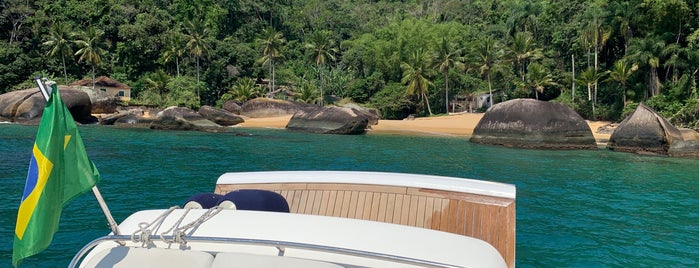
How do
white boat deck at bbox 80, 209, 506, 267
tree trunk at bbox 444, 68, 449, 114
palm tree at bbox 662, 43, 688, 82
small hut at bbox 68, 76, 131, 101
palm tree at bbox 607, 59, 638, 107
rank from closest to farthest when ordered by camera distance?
white boat deck at bbox 80, 209, 506, 267 < palm tree at bbox 662, 43, 688, 82 < palm tree at bbox 607, 59, 638, 107 < tree trunk at bbox 444, 68, 449, 114 < small hut at bbox 68, 76, 131, 101

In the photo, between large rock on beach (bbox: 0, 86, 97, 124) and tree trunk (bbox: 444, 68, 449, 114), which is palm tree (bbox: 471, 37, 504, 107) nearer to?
tree trunk (bbox: 444, 68, 449, 114)

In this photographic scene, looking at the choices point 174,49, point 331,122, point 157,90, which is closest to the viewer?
point 331,122

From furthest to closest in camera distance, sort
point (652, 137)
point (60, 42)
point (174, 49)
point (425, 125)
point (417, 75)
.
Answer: point (174, 49)
point (417, 75)
point (60, 42)
point (425, 125)
point (652, 137)

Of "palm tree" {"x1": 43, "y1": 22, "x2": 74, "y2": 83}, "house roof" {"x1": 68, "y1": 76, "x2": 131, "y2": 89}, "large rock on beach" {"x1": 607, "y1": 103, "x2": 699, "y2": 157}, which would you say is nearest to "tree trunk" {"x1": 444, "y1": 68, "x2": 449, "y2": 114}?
"large rock on beach" {"x1": 607, "y1": 103, "x2": 699, "y2": 157}

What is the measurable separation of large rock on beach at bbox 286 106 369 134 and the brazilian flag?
35720 millimetres

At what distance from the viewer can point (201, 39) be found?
60.8 metres

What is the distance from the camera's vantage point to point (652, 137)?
28.3 metres

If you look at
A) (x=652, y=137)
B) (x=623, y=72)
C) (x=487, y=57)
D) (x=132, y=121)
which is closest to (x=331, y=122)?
(x=132, y=121)

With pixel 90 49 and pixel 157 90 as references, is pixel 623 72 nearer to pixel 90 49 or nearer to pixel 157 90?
pixel 157 90

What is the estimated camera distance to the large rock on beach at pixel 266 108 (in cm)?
5366

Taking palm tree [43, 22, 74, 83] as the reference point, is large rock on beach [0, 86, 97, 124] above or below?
below

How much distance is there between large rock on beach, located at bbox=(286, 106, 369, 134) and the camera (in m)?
39.4

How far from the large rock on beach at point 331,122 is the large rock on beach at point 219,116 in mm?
8486

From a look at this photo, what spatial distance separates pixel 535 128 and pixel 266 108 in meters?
31.8
